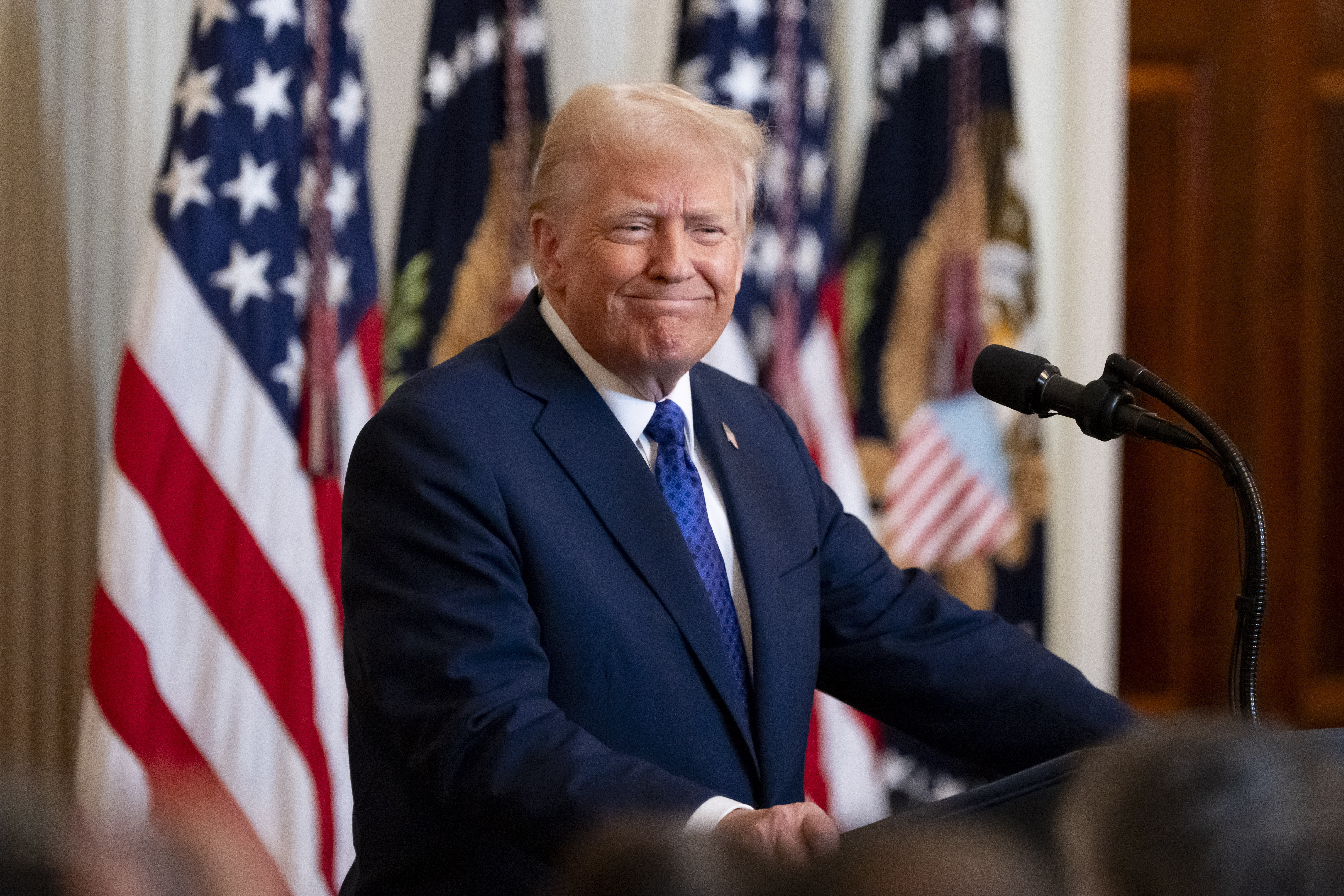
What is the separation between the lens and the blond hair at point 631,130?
1589 millimetres

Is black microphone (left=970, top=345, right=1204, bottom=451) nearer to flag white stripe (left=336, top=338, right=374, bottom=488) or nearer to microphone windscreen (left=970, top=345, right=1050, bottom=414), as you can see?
microphone windscreen (left=970, top=345, right=1050, bottom=414)

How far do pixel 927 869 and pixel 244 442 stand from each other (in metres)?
2.46

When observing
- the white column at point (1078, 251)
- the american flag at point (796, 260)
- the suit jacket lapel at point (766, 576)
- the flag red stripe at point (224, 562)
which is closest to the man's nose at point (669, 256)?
the suit jacket lapel at point (766, 576)

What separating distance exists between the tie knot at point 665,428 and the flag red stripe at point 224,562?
130 cm

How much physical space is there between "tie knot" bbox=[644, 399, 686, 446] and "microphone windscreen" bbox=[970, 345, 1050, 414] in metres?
0.41

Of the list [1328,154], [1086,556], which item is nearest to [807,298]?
[1086,556]

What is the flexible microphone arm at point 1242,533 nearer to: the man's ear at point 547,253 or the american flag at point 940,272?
the man's ear at point 547,253

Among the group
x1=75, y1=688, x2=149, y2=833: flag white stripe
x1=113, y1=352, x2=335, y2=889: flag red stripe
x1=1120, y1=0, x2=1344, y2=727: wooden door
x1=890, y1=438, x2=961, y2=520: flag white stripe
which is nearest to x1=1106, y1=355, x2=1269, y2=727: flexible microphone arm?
x1=890, y1=438, x2=961, y2=520: flag white stripe

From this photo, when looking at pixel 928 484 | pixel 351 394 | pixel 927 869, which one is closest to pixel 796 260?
pixel 928 484

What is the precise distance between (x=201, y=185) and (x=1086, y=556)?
2.34 metres

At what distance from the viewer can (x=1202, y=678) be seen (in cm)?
387

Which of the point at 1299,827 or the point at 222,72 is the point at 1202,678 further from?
the point at 1299,827

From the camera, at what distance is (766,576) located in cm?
167

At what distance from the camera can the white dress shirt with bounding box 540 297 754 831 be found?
1.68 metres
